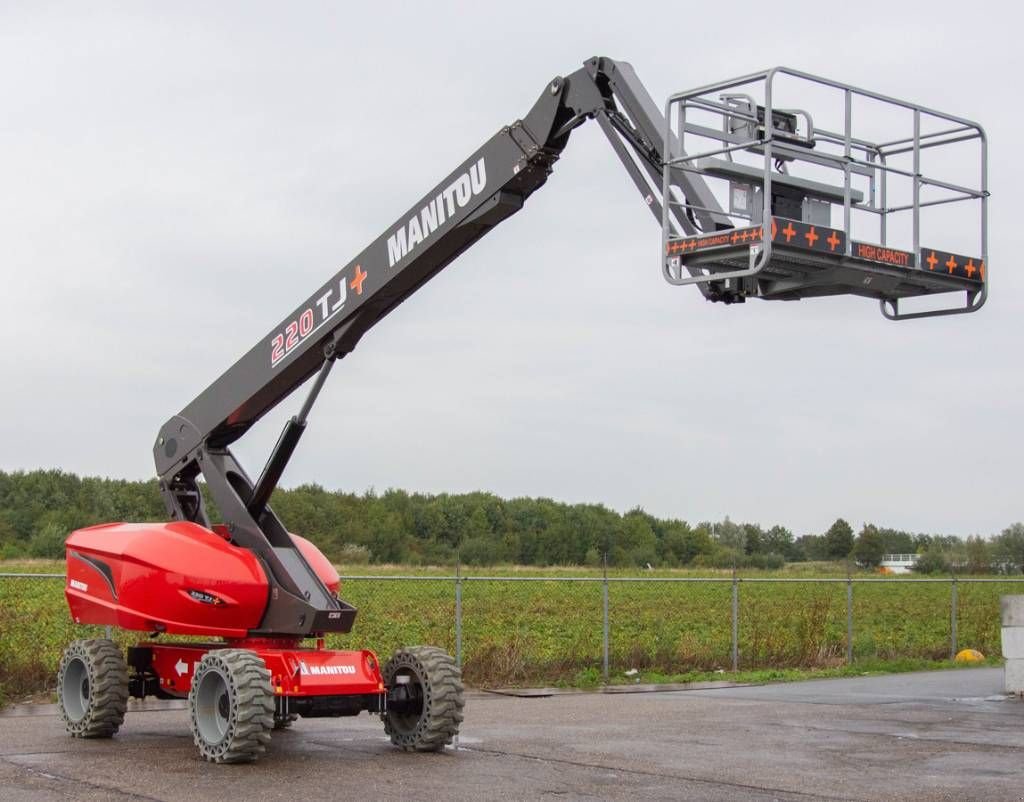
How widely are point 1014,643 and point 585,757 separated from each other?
29.0 feet

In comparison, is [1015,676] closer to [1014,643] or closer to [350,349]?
[1014,643]

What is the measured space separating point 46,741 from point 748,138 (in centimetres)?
811

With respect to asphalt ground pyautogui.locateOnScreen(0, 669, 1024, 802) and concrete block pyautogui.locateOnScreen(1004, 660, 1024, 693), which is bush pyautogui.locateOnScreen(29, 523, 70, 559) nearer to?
asphalt ground pyautogui.locateOnScreen(0, 669, 1024, 802)

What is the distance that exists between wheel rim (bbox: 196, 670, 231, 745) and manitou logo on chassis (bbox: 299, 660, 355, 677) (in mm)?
644

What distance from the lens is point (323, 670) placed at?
11.4 m

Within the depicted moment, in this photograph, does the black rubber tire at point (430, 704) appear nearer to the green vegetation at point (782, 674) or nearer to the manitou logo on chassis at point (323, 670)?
the manitou logo on chassis at point (323, 670)

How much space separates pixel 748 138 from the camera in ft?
30.2

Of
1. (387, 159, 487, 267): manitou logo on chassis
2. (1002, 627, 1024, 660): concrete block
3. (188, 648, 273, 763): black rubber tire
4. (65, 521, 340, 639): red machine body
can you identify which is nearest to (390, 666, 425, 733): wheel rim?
(65, 521, 340, 639): red machine body

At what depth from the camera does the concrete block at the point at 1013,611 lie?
1828 cm

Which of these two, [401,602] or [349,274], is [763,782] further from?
[401,602]

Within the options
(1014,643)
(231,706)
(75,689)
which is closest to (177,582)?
(231,706)

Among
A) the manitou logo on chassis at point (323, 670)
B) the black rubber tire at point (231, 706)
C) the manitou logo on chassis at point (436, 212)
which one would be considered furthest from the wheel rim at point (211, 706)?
the manitou logo on chassis at point (436, 212)

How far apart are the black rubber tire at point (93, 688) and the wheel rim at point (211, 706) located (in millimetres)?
1422

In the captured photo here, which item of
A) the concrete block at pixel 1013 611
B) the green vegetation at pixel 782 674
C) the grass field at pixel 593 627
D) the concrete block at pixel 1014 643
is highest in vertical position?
the concrete block at pixel 1013 611
